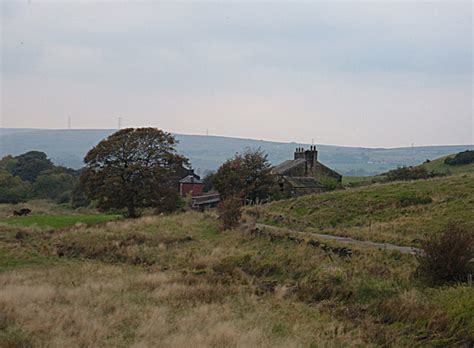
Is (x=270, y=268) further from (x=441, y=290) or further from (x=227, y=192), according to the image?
(x=227, y=192)

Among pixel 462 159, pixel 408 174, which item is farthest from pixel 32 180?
pixel 462 159

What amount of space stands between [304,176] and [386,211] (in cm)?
2999

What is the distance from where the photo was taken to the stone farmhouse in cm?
4838

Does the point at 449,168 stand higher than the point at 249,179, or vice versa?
the point at 449,168

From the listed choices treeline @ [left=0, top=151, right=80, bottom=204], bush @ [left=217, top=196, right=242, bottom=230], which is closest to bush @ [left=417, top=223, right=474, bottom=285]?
bush @ [left=217, top=196, right=242, bottom=230]

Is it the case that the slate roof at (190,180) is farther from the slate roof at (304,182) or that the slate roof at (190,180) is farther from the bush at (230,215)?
the bush at (230,215)

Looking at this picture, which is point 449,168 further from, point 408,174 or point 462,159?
point 408,174

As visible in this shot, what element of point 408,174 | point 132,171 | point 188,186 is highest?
point 132,171

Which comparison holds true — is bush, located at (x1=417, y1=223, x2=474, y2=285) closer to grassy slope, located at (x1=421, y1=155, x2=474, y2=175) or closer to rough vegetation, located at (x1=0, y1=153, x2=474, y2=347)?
rough vegetation, located at (x1=0, y1=153, x2=474, y2=347)

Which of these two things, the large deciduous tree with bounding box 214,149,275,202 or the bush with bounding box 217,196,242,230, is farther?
the large deciduous tree with bounding box 214,149,275,202

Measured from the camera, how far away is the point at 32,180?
90.6m

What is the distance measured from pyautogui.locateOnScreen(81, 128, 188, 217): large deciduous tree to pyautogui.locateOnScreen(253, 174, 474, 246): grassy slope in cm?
958

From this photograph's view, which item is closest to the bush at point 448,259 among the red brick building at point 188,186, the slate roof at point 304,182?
the slate roof at point 304,182

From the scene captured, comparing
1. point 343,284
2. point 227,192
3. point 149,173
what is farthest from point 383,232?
point 227,192
